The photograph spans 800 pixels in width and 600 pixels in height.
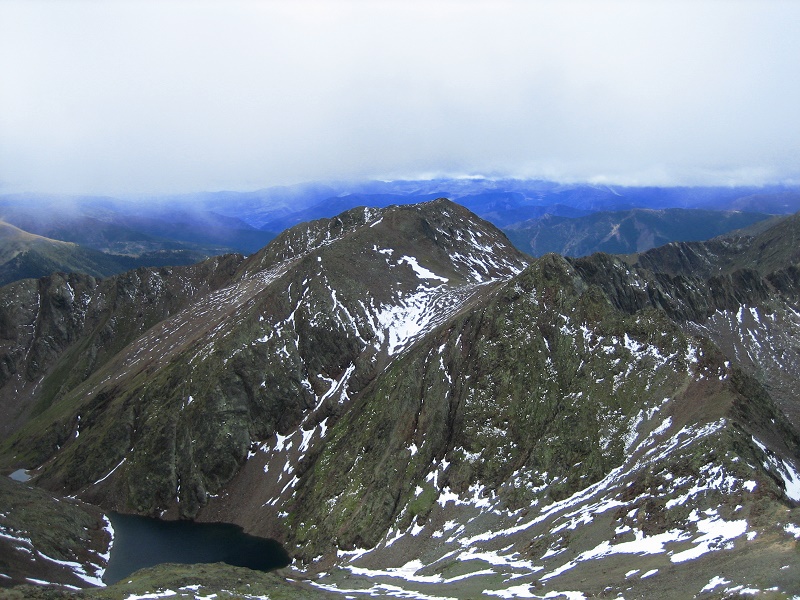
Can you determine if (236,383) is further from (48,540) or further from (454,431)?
(454,431)

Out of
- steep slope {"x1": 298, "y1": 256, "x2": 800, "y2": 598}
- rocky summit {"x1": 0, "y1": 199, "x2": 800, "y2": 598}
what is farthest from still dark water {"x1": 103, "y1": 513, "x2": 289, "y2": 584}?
steep slope {"x1": 298, "y1": 256, "x2": 800, "y2": 598}

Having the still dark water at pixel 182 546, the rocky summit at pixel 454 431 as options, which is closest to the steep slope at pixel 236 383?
the rocky summit at pixel 454 431

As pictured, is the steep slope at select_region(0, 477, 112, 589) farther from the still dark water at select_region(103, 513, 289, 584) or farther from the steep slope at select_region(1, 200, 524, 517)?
the steep slope at select_region(1, 200, 524, 517)

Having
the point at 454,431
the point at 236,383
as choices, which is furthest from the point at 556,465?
the point at 236,383

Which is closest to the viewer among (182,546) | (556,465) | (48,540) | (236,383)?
(556,465)

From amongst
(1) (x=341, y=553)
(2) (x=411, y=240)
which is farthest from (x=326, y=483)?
(2) (x=411, y=240)

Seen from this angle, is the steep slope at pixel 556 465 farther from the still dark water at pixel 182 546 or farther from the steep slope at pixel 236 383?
the steep slope at pixel 236 383
